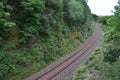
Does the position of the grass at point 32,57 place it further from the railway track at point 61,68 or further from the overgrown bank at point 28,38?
the railway track at point 61,68

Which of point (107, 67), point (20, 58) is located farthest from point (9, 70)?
point (107, 67)

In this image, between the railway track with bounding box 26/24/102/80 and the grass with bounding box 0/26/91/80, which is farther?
the railway track with bounding box 26/24/102/80

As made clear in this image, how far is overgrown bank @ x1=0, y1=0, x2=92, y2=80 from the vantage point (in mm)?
22906

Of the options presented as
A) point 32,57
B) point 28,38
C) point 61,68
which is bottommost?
point 61,68

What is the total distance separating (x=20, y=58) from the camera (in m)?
24.6

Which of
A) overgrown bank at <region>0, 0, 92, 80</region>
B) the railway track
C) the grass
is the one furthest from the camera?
overgrown bank at <region>0, 0, 92, 80</region>

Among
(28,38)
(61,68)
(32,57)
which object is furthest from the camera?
(28,38)

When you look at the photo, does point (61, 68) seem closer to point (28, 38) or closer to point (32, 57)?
point (32, 57)

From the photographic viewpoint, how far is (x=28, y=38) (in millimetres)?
27391

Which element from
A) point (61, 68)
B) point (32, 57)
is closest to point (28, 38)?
point (32, 57)

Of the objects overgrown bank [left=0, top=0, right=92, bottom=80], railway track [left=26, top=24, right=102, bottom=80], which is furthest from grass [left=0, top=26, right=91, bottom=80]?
railway track [left=26, top=24, right=102, bottom=80]

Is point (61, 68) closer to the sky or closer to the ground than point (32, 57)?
closer to the ground

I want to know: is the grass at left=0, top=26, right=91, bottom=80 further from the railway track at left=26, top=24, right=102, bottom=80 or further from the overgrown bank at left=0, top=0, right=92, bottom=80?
the railway track at left=26, top=24, right=102, bottom=80

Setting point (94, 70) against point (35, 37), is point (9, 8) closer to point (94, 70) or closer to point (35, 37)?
point (35, 37)
